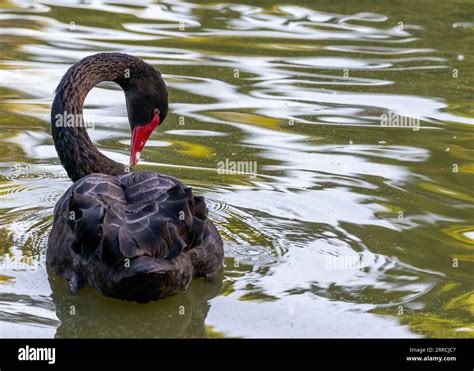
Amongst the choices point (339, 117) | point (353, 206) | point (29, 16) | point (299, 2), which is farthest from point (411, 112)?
point (29, 16)

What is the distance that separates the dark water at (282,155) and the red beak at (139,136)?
45 cm

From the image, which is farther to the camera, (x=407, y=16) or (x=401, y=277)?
(x=407, y=16)

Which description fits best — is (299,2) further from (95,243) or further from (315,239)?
(95,243)

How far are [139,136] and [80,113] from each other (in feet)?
1.17

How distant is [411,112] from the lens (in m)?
8.27

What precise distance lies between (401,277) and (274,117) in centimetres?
272

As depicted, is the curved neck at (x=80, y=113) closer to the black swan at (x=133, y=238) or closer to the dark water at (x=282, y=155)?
the dark water at (x=282, y=155)

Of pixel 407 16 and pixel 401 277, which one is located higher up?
pixel 407 16

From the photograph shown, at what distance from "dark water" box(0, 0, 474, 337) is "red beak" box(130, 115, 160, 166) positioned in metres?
0.45

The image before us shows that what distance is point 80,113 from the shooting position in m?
6.55

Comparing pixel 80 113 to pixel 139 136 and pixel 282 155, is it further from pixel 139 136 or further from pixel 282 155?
pixel 282 155

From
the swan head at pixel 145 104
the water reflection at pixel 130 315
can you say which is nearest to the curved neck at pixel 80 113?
the swan head at pixel 145 104
